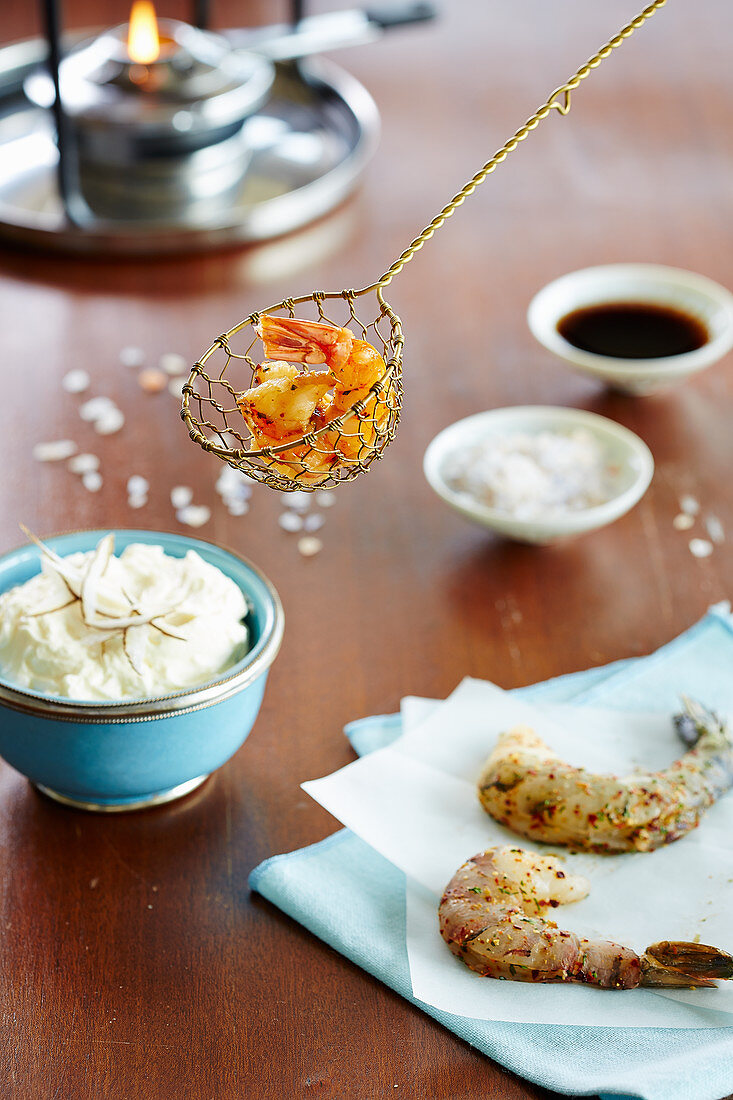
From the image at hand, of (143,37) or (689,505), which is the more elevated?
(143,37)

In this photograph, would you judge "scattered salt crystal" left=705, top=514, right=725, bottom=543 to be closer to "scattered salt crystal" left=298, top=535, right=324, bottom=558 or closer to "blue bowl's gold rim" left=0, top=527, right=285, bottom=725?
"scattered salt crystal" left=298, top=535, right=324, bottom=558

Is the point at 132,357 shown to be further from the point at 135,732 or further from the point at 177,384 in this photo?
the point at 135,732

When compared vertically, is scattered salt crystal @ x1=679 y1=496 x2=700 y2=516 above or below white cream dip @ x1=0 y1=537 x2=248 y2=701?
below

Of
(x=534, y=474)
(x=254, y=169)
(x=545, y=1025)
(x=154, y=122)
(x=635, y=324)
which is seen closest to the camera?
(x=545, y=1025)

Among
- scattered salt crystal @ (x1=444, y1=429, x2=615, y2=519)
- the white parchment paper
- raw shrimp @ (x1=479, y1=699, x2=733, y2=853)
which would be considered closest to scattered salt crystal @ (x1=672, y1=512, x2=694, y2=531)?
scattered salt crystal @ (x1=444, y1=429, x2=615, y2=519)

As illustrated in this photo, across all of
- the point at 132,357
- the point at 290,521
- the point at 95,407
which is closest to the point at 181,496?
the point at 290,521

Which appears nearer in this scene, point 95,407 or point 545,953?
point 545,953

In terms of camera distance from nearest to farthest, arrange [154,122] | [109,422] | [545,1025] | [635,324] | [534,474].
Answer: [545,1025] < [534,474] < [109,422] < [635,324] < [154,122]

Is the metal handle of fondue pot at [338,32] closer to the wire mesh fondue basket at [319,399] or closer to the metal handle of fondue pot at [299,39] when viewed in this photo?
the metal handle of fondue pot at [299,39]
